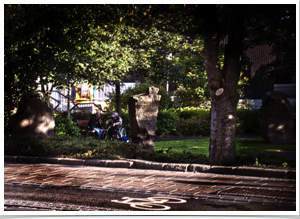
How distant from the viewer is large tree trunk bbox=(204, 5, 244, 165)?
7980mm

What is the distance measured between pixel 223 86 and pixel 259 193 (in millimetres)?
3235

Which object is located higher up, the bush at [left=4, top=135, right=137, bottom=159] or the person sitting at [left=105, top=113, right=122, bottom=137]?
the person sitting at [left=105, top=113, right=122, bottom=137]

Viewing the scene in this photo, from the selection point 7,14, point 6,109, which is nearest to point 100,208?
point 7,14

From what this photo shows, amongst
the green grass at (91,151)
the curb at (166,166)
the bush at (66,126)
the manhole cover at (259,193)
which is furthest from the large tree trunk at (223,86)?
the bush at (66,126)

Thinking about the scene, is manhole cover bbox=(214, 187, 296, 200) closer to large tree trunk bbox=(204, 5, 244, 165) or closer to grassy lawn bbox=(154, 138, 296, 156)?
large tree trunk bbox=(204, 5, 244, 165)

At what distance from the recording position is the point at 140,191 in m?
5.76

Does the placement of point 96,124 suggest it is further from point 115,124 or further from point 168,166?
point 168,166

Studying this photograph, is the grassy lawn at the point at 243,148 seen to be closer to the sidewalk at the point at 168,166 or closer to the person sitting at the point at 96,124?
the sidewalk at the point at 168,166

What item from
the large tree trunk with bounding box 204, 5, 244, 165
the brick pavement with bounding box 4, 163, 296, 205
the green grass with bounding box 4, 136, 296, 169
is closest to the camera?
the brick pavement with bounding box 4, 163, 296, 205

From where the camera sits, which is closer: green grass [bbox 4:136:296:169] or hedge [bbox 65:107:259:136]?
green grass [bbox 4:136:296:169]

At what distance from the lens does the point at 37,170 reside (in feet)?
27.1

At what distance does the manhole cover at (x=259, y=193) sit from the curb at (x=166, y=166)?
1.57m

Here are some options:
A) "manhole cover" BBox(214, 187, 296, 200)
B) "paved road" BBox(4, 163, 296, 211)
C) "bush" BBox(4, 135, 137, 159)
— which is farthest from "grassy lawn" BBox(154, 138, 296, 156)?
"manhole cover" BBox(214, 187, 296, 200)

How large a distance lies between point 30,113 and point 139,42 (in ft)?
25.4
